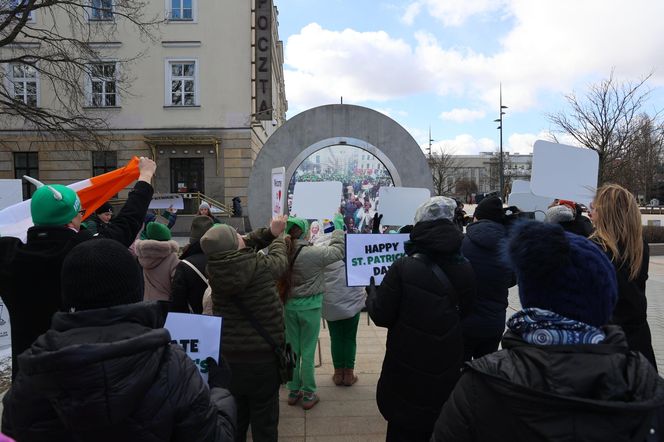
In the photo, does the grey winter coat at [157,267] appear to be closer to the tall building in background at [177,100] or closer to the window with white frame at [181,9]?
the tall building in background at [177,100]

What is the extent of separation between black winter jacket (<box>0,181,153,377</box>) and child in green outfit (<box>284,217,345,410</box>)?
1.90 m

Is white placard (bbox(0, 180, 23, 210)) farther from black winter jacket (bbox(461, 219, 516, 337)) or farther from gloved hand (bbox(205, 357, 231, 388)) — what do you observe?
black winter jacket (bbox(461, 219, 516, 337))

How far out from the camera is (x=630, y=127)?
15359 mm

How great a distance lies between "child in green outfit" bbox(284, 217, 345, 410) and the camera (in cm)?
396

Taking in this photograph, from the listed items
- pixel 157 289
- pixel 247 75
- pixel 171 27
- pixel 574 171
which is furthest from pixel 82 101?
pixel 574 171

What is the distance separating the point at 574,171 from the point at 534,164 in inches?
14.0

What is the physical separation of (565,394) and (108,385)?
119cm

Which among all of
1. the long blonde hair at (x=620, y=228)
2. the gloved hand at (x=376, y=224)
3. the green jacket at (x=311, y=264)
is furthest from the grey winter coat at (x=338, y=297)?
the long blonde hair at (x=620, y=228)

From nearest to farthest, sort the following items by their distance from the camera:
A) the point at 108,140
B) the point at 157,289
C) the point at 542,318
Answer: the point at 542,318 → the point at 157,289 → the point at 108,140

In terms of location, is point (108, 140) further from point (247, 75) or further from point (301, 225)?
point (301, 225)

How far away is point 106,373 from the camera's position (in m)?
1.24

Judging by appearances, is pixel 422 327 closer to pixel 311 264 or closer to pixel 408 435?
pixel 408 435

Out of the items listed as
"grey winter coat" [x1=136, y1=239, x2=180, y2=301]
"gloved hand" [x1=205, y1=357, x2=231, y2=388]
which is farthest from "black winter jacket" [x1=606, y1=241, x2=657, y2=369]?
"grey winter coat" [x1=136, y1=239, x2=180, y2=301]

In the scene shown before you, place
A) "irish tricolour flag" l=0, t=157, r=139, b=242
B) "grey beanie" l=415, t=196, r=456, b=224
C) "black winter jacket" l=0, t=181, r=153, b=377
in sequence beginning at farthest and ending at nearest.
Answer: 1. "irish tricolour flag" l=0, t=157, r=139, b=242
2. "grey beanie" l=415, t=196, r=456, b=224
3. "black winter jacket" l=0, t=181, r=153, b=377
